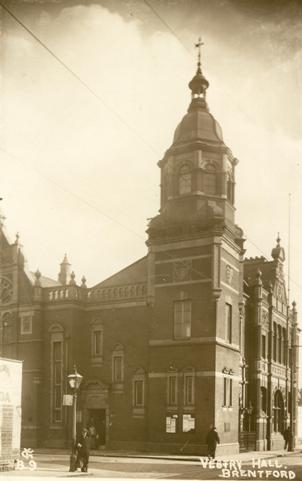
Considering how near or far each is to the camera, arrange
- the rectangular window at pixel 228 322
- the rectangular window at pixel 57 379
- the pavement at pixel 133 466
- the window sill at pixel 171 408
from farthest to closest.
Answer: the rectangular window at pixel 57 379 < the rectangular window at pixel 228 322 < the window sill at pixel 171 408 < the pavement at pixel 133 466

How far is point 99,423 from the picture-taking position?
33500 mm

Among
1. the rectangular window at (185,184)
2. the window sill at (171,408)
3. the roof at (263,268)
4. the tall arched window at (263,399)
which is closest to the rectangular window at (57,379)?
the window sill at (171,408)

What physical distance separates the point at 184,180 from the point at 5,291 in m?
10.7

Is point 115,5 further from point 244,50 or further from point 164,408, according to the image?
point 164,408

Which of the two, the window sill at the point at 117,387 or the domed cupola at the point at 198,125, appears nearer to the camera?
the domed cupola at the point at 198,125

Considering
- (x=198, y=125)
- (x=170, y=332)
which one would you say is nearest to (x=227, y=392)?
(x=170, y=332)

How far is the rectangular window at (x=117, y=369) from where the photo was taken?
110 feet

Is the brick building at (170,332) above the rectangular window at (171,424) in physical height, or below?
above

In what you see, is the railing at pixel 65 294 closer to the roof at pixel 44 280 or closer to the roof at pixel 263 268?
the roof at pixel 44 280

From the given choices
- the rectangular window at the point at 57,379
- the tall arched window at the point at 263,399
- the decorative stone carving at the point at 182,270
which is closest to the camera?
the decorative stone carving at the point at 182,270

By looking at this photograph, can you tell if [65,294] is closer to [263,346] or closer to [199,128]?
[199,128]

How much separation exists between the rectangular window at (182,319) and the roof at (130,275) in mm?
4223

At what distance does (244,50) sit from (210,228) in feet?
43.4

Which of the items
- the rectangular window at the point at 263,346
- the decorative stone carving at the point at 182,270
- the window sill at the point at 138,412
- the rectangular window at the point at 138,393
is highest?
the decorative stone carving at the point at 182,270
